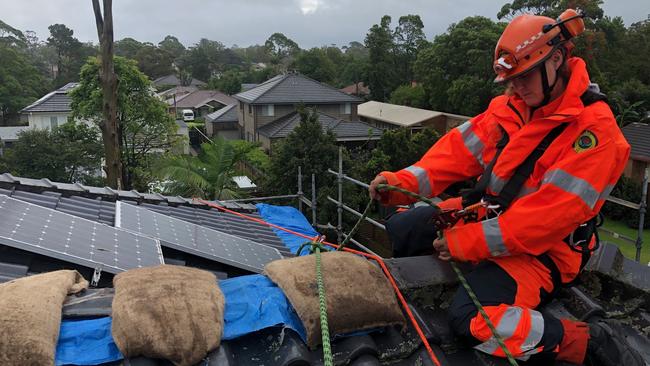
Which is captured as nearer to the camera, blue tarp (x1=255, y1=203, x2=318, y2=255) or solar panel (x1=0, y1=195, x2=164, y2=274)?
solar panel (x1=0, y1=195, x2=164, y2=274)

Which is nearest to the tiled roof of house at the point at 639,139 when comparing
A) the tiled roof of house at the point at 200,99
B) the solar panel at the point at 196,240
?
the solar panel at the point at 196,240

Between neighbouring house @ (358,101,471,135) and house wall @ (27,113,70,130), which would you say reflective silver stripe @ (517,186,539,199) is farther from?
house wall @ (27,113,70,130)

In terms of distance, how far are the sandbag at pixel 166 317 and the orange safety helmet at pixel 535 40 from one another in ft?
6.16

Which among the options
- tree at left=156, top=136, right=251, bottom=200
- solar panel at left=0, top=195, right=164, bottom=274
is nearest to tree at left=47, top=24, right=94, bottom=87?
tree at left=156, top=136, right=251, bottom=200

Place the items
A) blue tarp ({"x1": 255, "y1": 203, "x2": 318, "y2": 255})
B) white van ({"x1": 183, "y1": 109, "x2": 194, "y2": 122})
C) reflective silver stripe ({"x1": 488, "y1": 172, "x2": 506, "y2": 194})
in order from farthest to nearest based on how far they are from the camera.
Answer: white van ({"x1": 183, "y1": 109, "x2": 194, "y2": 122}), blue tarp ({"x1": 255, "y1": 203, "x2": 318, "y2": 255}), reflective silver stripe ({"x1": 488, "y1": 172, "x2": 506, "y2": 194})

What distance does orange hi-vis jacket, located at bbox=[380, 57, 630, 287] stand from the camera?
91.4 inches

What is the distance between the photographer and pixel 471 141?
122 inches

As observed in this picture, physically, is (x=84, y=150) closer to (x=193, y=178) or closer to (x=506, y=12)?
(x=193, y=178)

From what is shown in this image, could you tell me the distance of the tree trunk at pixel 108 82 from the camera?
1155cm

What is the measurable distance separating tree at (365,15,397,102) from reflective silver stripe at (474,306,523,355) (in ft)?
163

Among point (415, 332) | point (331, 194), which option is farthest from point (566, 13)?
point (331, 194)

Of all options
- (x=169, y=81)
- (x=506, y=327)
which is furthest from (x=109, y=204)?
(x=169, y=81)

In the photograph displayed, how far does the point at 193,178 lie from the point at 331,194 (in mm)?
4321

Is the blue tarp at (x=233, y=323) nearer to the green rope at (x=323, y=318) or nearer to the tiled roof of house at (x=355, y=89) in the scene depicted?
the green rope at (x=323, y=318)
